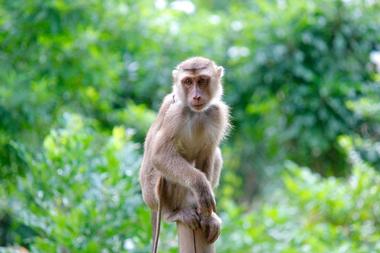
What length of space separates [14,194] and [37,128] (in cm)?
200

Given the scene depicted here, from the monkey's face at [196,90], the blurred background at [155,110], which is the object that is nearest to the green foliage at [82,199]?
the blurred background at [155,110]

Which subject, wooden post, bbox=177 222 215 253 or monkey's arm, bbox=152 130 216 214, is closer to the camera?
wooden post, bbox=177 222 215 253

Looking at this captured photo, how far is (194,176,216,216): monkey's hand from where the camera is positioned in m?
4.93

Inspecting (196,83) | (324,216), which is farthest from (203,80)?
(324,216)

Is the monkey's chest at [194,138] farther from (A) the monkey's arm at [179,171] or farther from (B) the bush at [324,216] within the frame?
(B) the bush at [324,216]

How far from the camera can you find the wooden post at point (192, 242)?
4.66 m

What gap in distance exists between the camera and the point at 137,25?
1191cm

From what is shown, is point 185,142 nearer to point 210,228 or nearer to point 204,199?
point 204,199

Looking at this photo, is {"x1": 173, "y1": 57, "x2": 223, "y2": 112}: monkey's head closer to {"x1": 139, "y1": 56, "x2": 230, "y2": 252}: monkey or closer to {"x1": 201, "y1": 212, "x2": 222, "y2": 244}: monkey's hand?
{"x1": 139, "y1": 56, "x2": 230, "y2": 252}: monkey

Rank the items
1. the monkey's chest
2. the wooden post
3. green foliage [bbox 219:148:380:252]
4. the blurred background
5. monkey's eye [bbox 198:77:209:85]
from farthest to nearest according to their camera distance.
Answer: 1. green foliage [bbox 219:148:380:252]
2. the blurred background
3. monkey's eye [bbox 198:77:209:85]
4. the monkey's chest
5. the wooden post

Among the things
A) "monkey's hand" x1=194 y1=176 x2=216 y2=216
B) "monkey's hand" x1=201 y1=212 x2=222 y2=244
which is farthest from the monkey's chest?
"monkey's hand" x1=201 y1=212 x2=222 y2=244

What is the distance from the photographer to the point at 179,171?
5125 mm

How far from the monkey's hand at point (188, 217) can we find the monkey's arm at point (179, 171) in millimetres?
71

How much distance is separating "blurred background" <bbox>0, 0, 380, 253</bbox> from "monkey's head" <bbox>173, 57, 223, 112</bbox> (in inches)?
97.9
